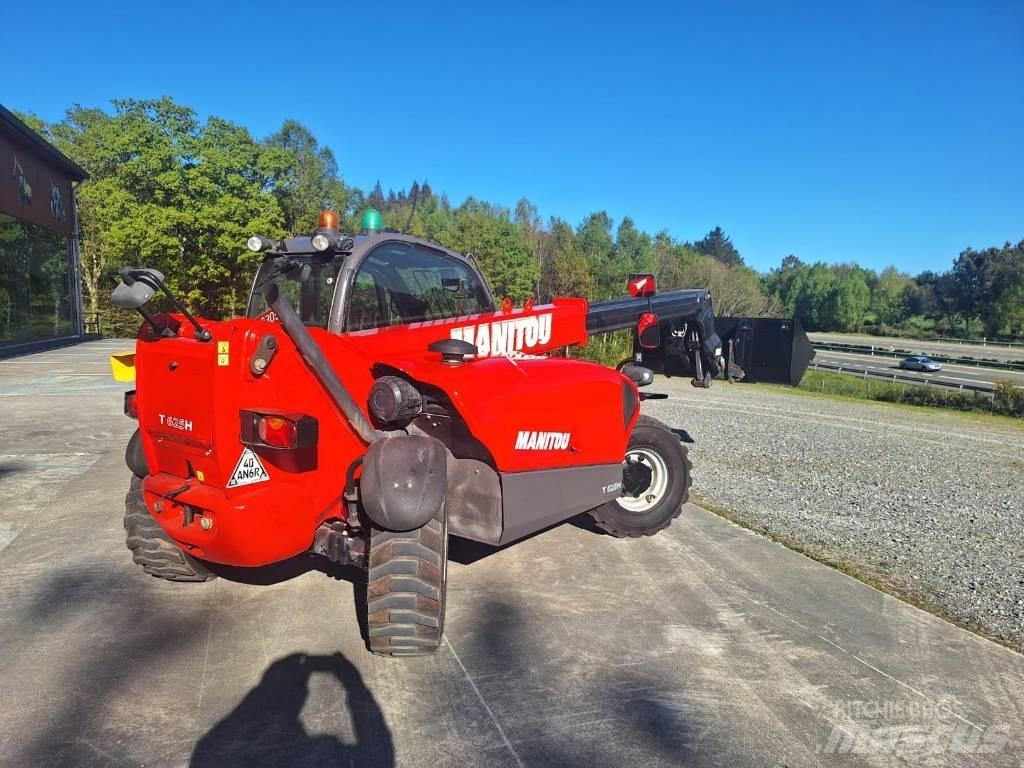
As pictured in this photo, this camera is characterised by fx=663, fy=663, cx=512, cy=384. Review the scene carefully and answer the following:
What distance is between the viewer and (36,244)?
88.5 ft

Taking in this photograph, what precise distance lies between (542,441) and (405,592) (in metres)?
1.22

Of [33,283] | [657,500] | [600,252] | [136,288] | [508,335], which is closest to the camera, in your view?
[136,288]

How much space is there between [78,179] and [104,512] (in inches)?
1289

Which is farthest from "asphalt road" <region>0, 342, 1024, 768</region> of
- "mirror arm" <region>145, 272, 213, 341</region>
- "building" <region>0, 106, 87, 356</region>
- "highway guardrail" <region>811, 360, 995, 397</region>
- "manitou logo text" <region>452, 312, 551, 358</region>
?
"highway guardrail" <region>811, 360, 995, 397</region>

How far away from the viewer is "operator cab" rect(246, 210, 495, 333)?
4211 mm

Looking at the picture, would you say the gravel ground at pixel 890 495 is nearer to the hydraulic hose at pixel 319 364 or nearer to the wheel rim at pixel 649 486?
the wheel rim at pixel 649 486

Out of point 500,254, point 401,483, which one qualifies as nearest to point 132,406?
point 401,483

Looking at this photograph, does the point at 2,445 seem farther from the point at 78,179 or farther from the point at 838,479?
the point at 78,179

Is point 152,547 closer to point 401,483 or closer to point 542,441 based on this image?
point 401,483

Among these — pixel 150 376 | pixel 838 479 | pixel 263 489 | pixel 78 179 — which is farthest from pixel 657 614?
pixel 78 179

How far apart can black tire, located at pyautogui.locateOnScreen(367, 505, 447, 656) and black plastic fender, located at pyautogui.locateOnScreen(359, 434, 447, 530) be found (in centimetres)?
16

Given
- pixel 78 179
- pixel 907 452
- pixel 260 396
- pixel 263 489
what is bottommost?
pixel 907 452

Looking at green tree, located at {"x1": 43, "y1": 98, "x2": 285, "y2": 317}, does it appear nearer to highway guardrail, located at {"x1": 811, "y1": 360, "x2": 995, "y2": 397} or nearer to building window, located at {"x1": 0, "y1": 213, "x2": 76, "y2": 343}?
building window, located at {"x1": 0, "y1": 213, "x2": 76, "y2": 343}

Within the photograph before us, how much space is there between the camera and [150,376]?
3.84 meters
